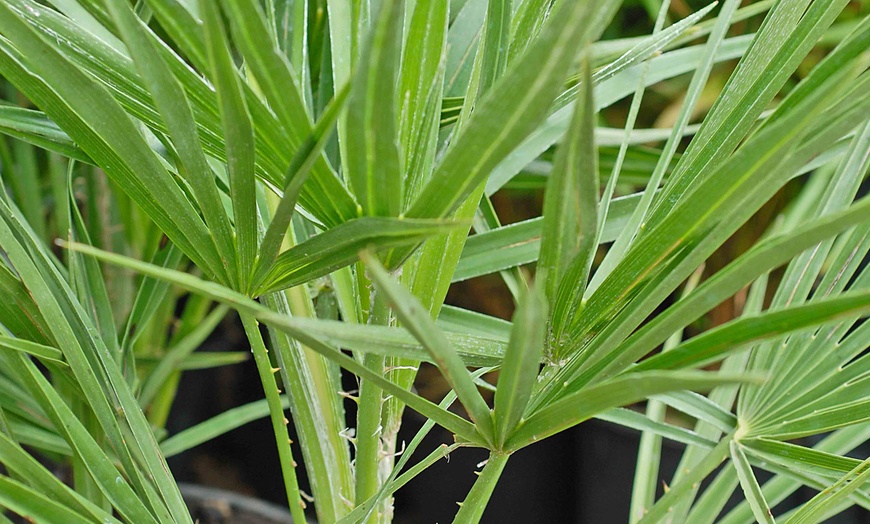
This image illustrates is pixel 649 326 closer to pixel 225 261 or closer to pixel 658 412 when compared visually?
pixel 225 261

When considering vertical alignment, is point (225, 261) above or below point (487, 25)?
below

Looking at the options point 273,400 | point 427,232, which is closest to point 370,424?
point 273,400

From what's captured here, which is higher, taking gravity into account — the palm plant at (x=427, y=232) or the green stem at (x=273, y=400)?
the palm plant at (x=427, y=232)

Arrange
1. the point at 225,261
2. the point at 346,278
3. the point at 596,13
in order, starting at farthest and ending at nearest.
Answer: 1. the point at 346,278
2. the point at 225,261
3. the point at 596,13

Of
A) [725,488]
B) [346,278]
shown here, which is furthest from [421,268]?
[725,488]

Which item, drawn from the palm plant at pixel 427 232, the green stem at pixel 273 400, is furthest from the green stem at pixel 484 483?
the green stem at pixel 273 400

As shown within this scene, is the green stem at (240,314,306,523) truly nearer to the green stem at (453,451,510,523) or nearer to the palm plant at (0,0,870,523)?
the palm plant at (0,0,870,523)

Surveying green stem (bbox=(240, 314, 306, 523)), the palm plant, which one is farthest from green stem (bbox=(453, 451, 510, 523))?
green stem (bbox=(240, 314, 306, 523))

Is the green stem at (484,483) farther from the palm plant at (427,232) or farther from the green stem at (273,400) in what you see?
the green stem at (273,400)
